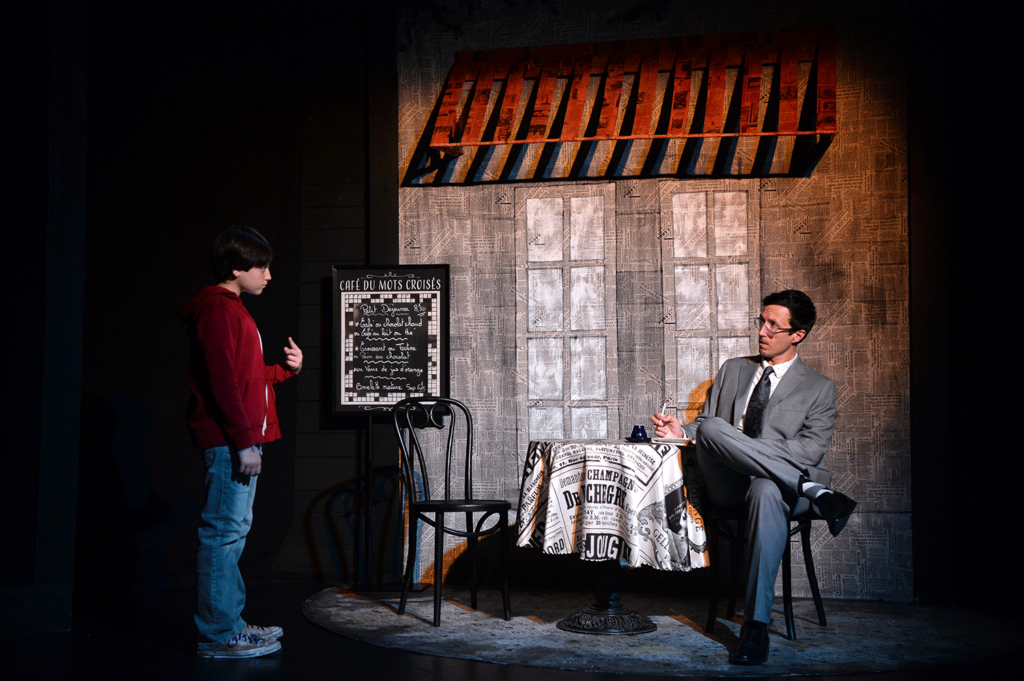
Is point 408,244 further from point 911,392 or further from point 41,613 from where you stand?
point 911,392

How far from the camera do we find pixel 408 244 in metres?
4.59

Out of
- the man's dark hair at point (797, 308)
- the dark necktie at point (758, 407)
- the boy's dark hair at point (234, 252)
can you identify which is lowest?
the dark necktie at point (758, 407)

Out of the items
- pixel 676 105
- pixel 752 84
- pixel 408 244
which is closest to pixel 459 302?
pixel 408 244

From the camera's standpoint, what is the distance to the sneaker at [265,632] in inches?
122

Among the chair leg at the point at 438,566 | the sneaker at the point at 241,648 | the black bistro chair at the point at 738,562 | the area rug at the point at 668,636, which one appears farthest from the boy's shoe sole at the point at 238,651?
the black bistro chair at the point at 738,562

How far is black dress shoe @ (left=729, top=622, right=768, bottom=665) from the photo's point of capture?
9.59 ft

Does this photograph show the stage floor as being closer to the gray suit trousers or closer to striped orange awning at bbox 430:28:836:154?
the gray suit trousers

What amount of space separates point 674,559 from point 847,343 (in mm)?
1697

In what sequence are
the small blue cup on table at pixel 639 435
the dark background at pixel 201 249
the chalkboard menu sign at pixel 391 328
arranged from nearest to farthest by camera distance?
the small blue cup on table at pixel 639 435 < the dark background at pixel 201 249 < the chalkboard menu sign at pixel 391 328

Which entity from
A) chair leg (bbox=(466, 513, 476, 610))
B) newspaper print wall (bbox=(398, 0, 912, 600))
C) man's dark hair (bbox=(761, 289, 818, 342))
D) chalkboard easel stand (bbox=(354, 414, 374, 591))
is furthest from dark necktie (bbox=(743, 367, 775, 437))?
chalkboard easel stand (bbox=(354, 414, 374, 591))

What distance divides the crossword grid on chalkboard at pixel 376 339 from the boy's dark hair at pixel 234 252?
4.35 ft

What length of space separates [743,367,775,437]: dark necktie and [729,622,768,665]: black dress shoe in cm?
87

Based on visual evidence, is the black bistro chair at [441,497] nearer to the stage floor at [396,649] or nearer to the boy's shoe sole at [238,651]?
the stage floor at [396,649]

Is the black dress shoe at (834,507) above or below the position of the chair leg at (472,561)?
above
